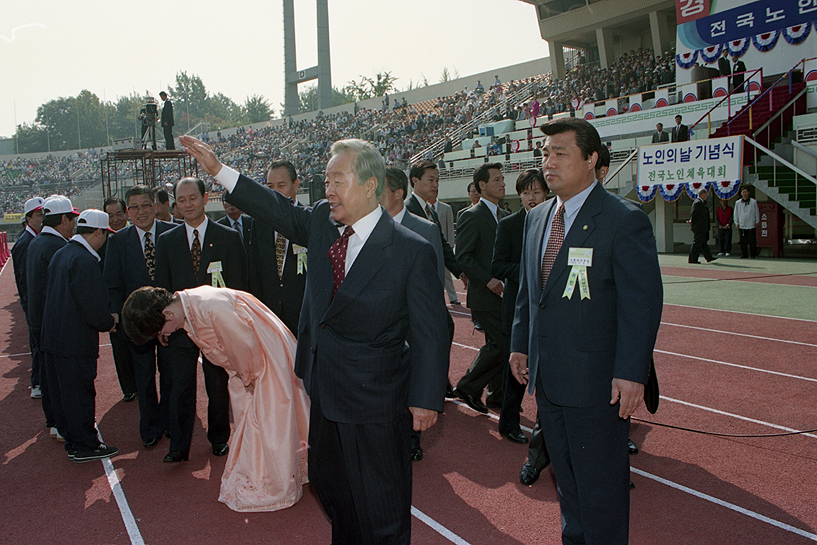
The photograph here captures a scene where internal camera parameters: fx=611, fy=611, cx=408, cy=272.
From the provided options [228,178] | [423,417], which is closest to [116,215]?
[228,178]

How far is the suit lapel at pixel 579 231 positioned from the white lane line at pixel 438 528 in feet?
5.00

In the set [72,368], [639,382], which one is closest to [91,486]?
[72,368]

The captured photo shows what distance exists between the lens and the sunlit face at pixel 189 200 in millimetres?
4723

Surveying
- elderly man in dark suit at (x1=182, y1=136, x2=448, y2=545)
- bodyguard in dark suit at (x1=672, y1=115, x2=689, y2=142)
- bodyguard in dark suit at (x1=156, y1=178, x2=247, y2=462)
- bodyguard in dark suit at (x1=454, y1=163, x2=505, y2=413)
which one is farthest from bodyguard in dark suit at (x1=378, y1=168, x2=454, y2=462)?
bodyguard in dark suit at (x1=672, y1=115, x2=689, y2=142)

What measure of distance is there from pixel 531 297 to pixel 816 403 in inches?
159

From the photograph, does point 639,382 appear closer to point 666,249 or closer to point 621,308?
point 621,308

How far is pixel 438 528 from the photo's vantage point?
3.54m

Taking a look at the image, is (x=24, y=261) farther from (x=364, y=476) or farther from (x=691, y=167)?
(x=691, y=167)

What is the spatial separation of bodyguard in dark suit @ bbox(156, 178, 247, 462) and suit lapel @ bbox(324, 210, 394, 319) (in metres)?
2.56

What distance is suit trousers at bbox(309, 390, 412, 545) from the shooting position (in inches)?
103

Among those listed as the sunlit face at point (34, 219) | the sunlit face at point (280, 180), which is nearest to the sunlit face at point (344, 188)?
the sunlit face at point (280, 180)

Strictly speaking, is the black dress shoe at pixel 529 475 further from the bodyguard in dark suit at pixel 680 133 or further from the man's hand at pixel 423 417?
the bodyguard in dark suit at pixel 680 133

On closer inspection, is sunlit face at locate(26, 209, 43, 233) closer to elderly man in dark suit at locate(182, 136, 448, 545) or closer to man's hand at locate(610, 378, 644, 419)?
elderly man in dark suit at locate(182, 136, 448, 545)

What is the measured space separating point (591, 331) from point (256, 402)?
2.12 m
